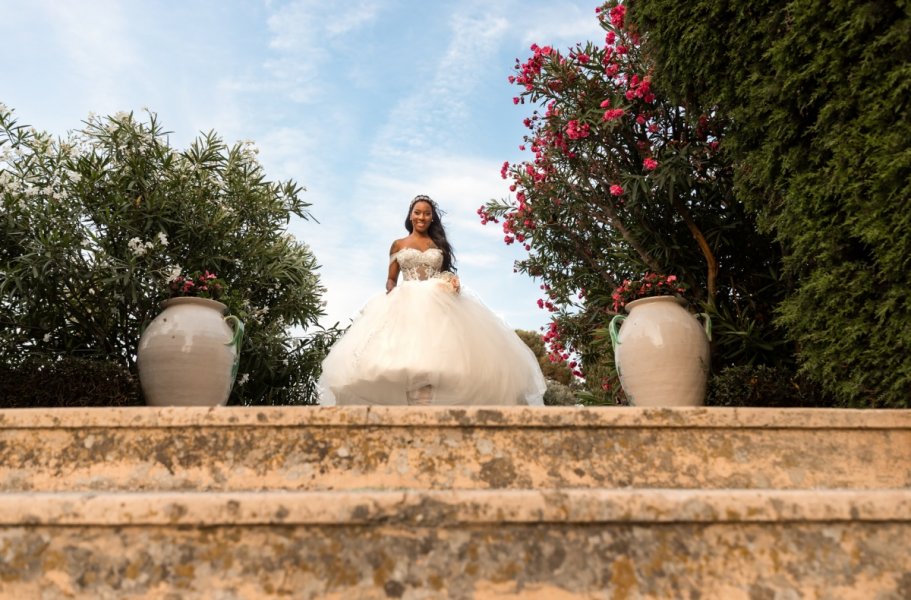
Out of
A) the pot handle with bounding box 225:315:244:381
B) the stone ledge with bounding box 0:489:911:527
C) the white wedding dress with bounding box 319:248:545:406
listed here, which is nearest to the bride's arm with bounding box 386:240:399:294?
the white wedding dress with bounding box 319:248:545:406

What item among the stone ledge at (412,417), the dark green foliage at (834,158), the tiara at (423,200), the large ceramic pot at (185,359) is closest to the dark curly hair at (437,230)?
the tiara at (423,200)

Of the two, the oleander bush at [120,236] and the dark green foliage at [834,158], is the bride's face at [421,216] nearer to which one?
the oleander bush at [120,236]

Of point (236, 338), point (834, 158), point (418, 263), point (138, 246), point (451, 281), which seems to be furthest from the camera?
point (138, 246)

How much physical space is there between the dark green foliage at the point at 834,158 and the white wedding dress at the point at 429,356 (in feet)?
7.58

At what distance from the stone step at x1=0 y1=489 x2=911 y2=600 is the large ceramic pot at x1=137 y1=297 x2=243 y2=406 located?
3.42 metres

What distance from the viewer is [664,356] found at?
16.5ft

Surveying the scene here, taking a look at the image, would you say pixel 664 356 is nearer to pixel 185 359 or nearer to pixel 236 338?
pixel 236 338

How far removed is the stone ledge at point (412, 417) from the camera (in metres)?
2.27

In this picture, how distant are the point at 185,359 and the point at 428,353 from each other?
1869mm

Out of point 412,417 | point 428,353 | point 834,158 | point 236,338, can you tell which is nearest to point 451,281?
point 428,353

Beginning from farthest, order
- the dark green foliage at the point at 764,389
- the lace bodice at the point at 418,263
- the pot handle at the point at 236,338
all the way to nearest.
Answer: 1. the lace bodice at the point at 418,263
2. the pot handle at the point at 236,338
3. the dark green foliage at the point at 764,389

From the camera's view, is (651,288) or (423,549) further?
(651,288)

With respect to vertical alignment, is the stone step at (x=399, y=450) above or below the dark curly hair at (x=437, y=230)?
below

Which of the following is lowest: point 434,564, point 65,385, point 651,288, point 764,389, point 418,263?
point 434,564
